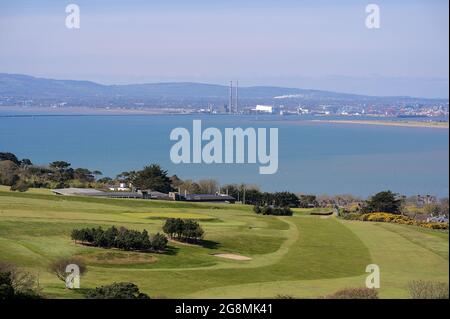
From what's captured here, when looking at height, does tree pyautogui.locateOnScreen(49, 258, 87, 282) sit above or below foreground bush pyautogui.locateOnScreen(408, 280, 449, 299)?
above

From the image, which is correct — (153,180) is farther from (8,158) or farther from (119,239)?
(119,239)

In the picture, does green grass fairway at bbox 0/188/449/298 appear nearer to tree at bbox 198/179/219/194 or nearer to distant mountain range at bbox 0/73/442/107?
tree at bbox 198/179/219/194

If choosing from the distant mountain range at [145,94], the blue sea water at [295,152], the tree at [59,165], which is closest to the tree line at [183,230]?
the blue sea water at [295,152]

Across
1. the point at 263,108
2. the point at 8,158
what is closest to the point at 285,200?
the point at 263,108

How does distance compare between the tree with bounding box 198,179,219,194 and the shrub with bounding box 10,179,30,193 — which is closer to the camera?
the shrub with bounding box 10,179,30,193

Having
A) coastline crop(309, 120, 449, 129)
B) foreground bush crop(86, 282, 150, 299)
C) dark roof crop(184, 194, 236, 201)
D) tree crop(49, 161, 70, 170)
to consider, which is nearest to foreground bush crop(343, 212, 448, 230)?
dark roof crop(184, 194, 236, 201)

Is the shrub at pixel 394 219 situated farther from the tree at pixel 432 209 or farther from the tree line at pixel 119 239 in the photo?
the tree line at pixel 119 239
